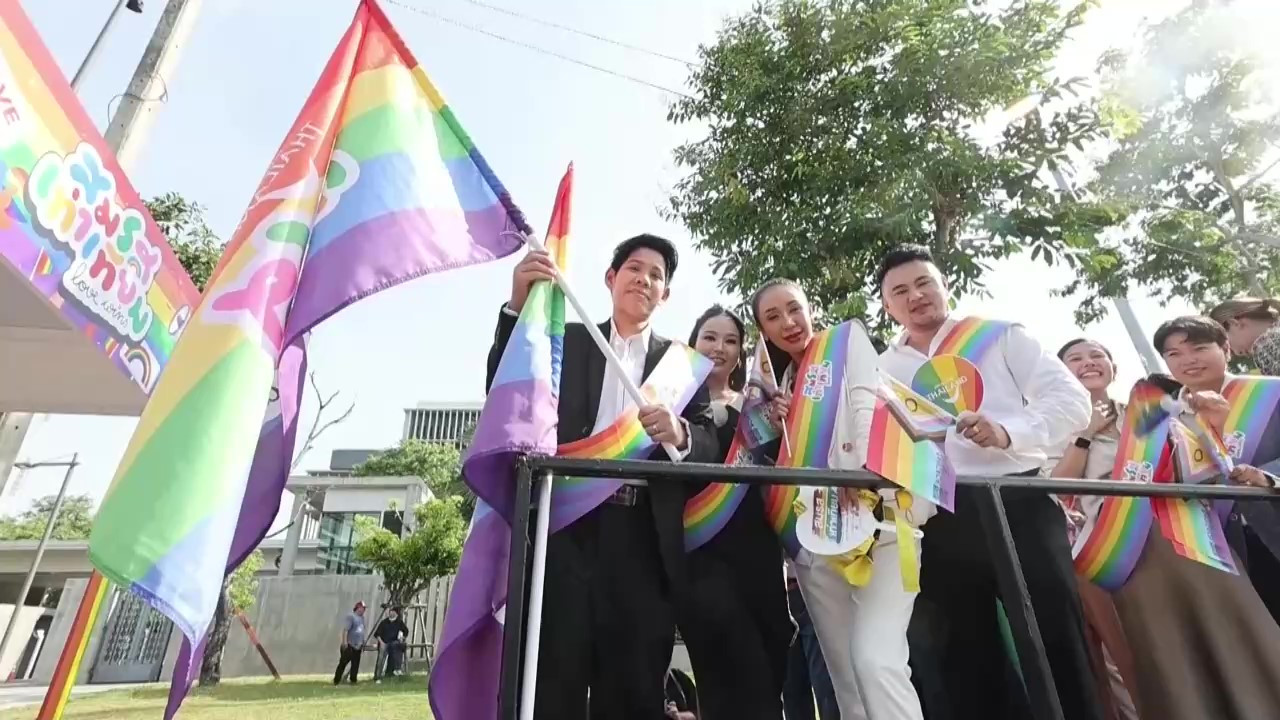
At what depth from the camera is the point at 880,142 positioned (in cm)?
676

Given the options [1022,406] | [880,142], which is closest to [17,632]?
[880,142]

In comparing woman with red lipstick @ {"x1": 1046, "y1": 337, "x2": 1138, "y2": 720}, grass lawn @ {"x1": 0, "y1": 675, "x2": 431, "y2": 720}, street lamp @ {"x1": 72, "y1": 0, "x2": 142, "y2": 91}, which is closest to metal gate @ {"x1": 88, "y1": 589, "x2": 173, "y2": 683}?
grass lawn @ {"x1": 0, "y1": 675, "x2": 431, "y2": 720}

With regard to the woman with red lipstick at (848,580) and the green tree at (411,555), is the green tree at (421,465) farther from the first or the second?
the woman with red lipstick at (848,580)

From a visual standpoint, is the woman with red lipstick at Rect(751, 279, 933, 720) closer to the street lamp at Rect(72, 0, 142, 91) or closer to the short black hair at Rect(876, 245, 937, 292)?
the short black hair at Rect(876, 245, 937, 292)

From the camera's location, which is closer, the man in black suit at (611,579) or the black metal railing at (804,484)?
the black metal railing at (804,484)

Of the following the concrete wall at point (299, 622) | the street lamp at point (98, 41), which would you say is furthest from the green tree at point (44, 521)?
the street lamp at point (98, 41)

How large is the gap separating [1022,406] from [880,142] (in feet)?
15.2

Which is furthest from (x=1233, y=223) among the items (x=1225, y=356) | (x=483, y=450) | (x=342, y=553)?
(x=342, y=553)

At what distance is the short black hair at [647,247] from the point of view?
292cm

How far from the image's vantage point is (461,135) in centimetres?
281

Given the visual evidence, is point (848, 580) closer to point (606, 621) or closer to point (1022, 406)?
point (606, 621)

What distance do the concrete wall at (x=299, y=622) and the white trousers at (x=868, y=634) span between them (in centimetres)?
1901

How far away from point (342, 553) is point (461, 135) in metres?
28.5

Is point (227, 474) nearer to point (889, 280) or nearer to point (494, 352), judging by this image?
point (494, 352)
